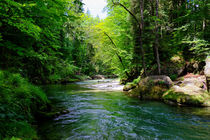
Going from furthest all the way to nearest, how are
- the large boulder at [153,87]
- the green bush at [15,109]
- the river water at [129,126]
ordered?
the large boulder at [153,87]
the river water at [129,126]
the green bush at [15,109]

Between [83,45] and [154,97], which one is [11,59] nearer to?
[154,97]

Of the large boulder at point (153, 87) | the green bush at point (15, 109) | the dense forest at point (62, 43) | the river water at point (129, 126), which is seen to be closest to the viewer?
the green bush at point (15, 109)

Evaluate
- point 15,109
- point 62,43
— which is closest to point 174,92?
point 15,109

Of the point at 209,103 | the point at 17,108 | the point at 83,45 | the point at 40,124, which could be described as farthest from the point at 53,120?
the point at 83,45

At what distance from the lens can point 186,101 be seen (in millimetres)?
6188

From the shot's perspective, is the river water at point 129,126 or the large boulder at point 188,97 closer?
the river water at point 129,126

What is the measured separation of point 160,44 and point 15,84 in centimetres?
1309

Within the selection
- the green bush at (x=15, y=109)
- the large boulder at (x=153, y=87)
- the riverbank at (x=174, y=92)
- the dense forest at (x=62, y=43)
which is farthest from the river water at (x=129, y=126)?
the large boulder at (x=153, y=87)

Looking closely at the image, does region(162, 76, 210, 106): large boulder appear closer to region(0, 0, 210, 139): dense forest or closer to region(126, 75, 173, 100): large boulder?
region(126, 75, 173, 100): large boulder

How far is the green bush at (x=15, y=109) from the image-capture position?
95.1 inches

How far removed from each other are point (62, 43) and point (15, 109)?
9.88 meters

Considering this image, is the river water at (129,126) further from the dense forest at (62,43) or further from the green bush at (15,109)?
the dense forest at (62,43)

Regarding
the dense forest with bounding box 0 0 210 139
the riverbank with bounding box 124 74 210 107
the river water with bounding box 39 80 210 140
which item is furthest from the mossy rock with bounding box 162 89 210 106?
the dense forest with bounding box 0 0 210 139

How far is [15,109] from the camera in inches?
126
